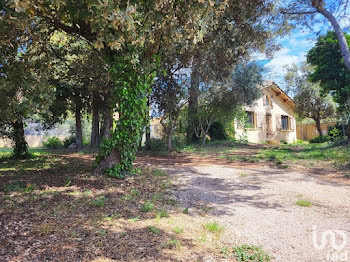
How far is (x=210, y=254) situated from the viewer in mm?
2650

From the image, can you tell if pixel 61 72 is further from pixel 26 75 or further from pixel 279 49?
pixel 279 49

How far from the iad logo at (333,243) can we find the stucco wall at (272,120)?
1540 cm

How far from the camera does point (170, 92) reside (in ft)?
36.2

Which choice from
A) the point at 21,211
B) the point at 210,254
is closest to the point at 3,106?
the point at 21,211

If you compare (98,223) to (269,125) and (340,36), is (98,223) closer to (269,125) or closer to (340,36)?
(340,36)

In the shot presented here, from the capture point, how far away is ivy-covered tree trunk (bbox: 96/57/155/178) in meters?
5.37

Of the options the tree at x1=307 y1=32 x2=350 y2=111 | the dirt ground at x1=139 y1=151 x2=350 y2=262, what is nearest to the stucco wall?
the tree at x1=307 y1=32 x2=350 y2=111

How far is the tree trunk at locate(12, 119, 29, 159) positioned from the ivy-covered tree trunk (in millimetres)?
5003

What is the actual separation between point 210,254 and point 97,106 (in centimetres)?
1223

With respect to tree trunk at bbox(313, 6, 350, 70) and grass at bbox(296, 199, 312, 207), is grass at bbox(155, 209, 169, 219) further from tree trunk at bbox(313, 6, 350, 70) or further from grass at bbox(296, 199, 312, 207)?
tree trunk at bbox(313, 6, 350, 70)

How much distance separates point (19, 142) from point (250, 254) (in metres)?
9.24

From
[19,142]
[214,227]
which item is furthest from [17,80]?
[19,142]

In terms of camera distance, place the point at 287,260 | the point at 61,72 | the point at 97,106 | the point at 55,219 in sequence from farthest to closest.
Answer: the point at 97,106
the point at 61,72
the point at 55,219
the point at 287,260

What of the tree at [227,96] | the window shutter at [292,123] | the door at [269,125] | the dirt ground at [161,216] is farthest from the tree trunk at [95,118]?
the window shutter at [292,123]
